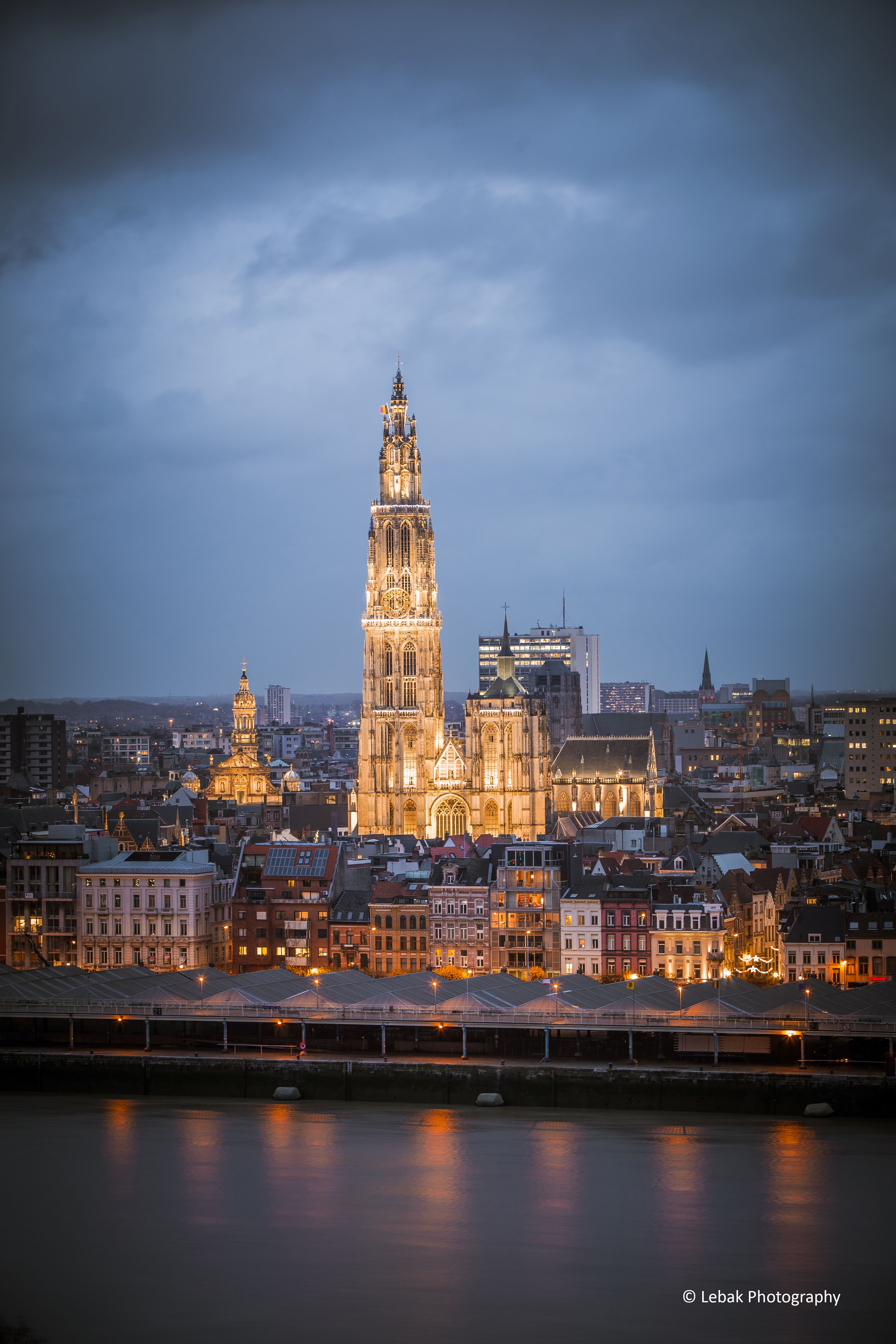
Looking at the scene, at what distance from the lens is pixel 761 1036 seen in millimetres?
60844

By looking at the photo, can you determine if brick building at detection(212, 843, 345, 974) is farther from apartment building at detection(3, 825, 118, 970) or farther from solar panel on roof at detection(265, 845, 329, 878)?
apartment building at detection(3, 825, 118, 970)

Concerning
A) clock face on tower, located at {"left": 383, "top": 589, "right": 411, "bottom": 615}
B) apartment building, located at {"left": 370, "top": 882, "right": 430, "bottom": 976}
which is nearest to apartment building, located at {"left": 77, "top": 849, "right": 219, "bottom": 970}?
apartment building, located at {"left": 370, "top": 882, "right": 430, "bottom": 976}

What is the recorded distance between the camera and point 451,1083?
194 feet

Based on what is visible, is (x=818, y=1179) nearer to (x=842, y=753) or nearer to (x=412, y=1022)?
(x=412, y=1022)

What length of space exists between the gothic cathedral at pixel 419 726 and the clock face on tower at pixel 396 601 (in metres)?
0.06

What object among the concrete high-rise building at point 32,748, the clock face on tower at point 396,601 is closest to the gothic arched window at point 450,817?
the clock face on tower at point 396,601

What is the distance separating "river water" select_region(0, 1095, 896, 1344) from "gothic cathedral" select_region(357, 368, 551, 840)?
64.2 m

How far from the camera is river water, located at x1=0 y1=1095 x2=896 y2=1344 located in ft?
128

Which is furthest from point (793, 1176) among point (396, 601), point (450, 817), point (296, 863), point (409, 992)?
point (396, 601)

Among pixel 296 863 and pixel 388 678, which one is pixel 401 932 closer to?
pixel 296 863

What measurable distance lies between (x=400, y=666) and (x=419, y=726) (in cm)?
373

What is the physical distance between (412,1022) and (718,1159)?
1412 cm

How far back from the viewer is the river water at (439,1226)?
3903 centimetres

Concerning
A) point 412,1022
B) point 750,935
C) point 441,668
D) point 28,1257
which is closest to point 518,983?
point 412,1022
